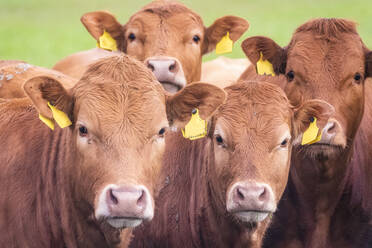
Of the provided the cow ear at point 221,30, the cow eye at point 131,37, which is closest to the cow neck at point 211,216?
the cow eye at point 131,37

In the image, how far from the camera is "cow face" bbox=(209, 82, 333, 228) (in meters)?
5.26

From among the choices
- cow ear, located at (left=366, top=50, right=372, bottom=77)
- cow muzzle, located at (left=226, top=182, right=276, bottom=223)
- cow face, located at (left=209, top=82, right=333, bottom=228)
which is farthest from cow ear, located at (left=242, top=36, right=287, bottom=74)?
cow muzzle, located at (left=226, top=182, right=276, bottom=223)

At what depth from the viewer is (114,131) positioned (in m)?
4.91

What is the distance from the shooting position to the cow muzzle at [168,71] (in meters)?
7.33

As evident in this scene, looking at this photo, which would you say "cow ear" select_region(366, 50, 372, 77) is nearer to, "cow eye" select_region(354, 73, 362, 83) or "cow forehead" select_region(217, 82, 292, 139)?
"cow eye" select_region(354, 73, 362, 83)

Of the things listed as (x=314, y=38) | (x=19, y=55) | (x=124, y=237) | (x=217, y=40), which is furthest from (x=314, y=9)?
(x=124, y=237)

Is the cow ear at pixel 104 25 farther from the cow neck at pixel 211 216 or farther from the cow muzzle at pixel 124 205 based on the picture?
the cow muzzle at pixel 124 205

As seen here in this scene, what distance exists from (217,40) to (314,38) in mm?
2104

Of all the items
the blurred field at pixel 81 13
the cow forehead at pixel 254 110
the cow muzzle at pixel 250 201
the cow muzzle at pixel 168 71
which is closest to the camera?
the cow muzzle at pixel 250 201

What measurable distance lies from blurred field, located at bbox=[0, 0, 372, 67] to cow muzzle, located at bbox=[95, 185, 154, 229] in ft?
42.7

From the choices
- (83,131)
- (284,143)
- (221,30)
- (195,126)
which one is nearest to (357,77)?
(284,143)

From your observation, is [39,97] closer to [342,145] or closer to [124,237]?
[124,237]

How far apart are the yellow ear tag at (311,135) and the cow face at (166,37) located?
75.6 inches

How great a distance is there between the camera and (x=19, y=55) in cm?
1833
